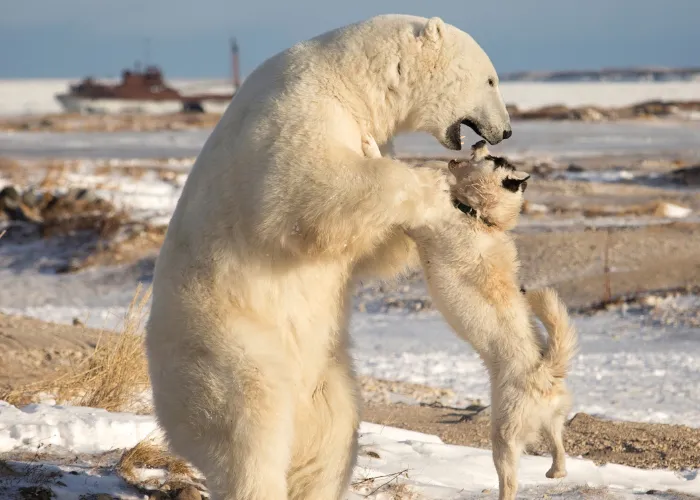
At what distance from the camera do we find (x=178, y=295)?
11.8 ft

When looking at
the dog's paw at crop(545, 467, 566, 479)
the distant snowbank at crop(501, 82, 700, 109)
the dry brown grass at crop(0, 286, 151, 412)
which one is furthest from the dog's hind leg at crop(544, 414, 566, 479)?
the distant snowbank at crop(501, 82, 700, 109)

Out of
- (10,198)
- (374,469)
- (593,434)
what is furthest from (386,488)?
(10,198)

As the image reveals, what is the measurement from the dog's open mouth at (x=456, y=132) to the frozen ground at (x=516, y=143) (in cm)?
1926

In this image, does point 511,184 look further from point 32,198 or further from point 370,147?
point 32,198

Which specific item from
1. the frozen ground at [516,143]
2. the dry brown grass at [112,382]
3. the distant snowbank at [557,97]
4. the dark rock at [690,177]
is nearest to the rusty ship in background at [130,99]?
the distant snowbank at [557,97]

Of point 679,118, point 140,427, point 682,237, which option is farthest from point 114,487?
point 679,118

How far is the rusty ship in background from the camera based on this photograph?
5416cm

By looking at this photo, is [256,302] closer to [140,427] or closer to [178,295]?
[178,295]

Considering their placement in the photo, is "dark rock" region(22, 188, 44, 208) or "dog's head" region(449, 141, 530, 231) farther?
"dark rock" region(22, 188, 44, 208)

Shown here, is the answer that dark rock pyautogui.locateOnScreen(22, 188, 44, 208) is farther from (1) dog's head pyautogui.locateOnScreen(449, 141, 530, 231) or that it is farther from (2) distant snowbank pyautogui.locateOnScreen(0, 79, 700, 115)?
(2) distant snowbank pyautogui.locateOnScreen(0, 79, 700, 115)

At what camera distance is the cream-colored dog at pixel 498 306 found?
3738 millimetres

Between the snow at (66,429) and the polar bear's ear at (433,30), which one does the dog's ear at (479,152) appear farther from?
the snow at (66,429)

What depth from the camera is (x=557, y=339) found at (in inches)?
150

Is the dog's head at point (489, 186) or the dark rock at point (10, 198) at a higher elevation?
the dog's head at point (489, 186)
